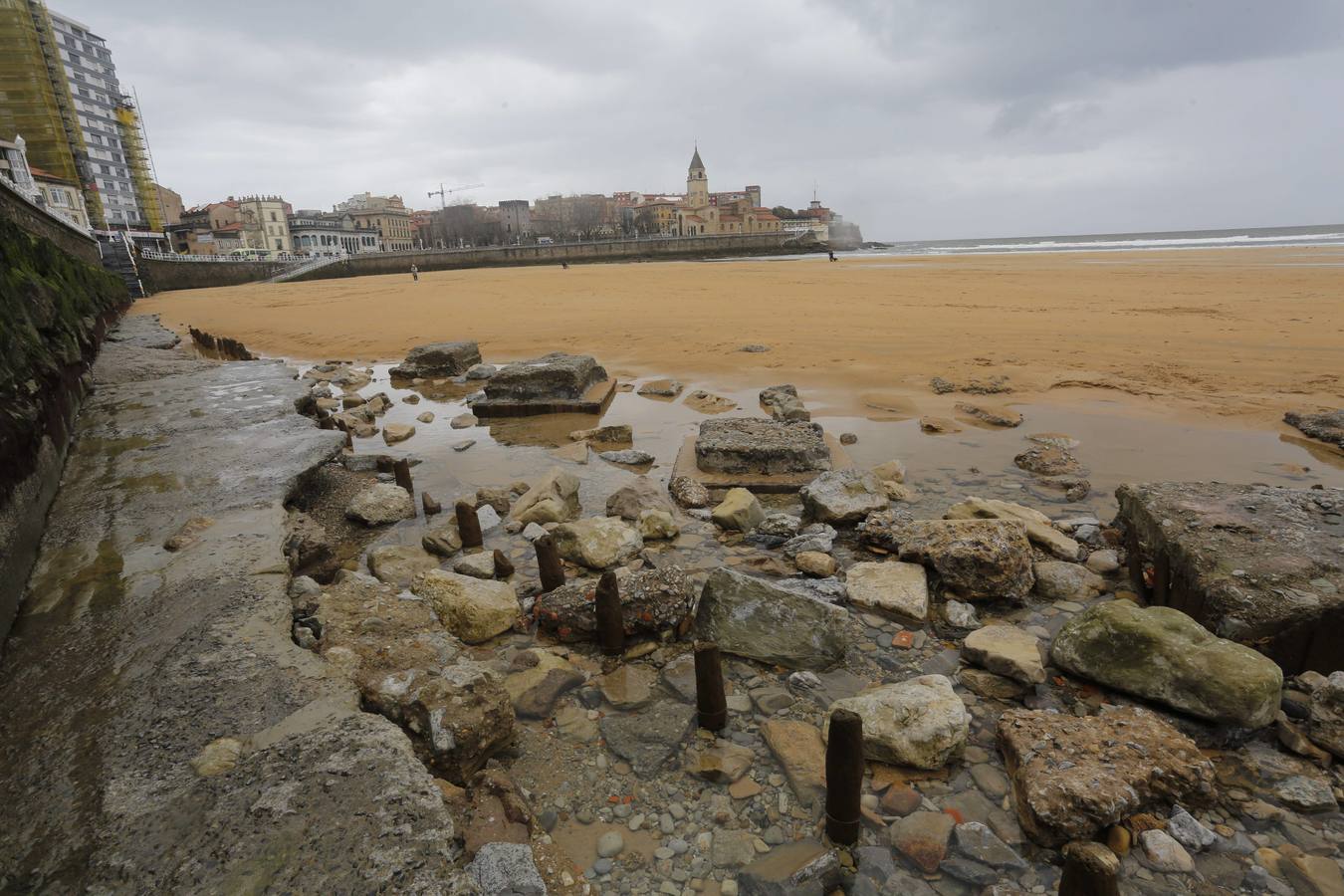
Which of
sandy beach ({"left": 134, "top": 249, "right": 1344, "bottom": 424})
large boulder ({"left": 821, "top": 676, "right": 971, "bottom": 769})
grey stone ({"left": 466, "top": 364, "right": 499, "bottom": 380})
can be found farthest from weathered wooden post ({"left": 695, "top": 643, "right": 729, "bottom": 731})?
grey stone ({"left": 466, "top": 364, "right": 499, "bottom": 380})

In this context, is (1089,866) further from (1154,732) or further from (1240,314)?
(1240,314)

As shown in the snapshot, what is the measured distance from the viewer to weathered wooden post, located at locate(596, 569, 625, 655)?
10.8 ft

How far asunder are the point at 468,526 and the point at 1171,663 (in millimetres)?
4110

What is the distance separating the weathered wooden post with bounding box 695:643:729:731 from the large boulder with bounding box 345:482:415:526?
346 centimetres

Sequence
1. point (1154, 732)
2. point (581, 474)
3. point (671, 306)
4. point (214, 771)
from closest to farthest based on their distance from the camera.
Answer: point (214, 771), point (1154, 732), point (581, 474), point (671, 306)

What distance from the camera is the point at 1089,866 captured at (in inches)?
68.5

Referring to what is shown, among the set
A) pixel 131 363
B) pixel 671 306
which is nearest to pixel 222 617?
pixel 131 363

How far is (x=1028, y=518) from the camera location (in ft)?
14.8

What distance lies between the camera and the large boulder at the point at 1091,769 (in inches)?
85.7

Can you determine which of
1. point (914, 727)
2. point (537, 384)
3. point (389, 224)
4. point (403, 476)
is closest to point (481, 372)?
point (537, 384)

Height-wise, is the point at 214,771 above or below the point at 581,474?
above

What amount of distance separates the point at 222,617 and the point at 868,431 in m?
6.10

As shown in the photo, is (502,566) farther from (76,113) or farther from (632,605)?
(76,113)

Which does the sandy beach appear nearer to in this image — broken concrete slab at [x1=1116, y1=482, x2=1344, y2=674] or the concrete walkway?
broken concrete slab at [x1=1116, y1=482, x2=1344, y2=674]
